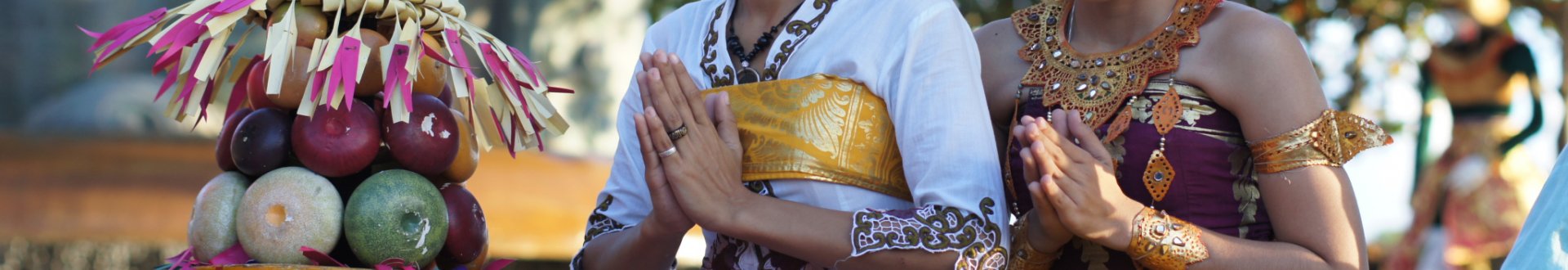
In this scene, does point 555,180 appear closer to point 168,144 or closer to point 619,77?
point 619,77

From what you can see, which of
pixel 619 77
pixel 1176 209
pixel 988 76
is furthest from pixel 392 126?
pixel 619 77

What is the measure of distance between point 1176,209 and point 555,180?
3769 millimetres

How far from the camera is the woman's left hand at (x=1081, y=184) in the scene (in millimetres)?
1832

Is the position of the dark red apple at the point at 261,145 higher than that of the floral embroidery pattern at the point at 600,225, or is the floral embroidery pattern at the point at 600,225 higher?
the dark red apple at the point at 261,145

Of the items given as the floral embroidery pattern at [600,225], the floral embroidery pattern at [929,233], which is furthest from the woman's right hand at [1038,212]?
the floral embroidery pattern at [600,225]

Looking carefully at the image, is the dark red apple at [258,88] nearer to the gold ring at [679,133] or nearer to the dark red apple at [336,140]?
the dark red apple at [336,140]

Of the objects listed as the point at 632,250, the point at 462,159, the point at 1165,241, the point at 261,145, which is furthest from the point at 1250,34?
the point at 261,145

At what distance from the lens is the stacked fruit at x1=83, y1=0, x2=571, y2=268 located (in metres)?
1.78

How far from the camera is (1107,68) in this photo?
Result: 2076mm

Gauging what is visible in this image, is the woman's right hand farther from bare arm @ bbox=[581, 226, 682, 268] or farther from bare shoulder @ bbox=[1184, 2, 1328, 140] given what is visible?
bare arm @ bbox=[581, 226, 682, 268]

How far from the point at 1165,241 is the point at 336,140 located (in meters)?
1.07

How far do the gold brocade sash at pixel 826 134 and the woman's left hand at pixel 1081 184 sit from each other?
0.19m

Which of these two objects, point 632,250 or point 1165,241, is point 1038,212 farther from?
point 632,250

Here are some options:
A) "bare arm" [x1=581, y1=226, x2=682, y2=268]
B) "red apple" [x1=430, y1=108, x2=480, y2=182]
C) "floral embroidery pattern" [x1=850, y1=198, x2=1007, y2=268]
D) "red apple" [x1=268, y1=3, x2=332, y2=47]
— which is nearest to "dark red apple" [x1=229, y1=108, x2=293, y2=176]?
"red apple" [x1=268, y1=3, x2=332, y2=47]
